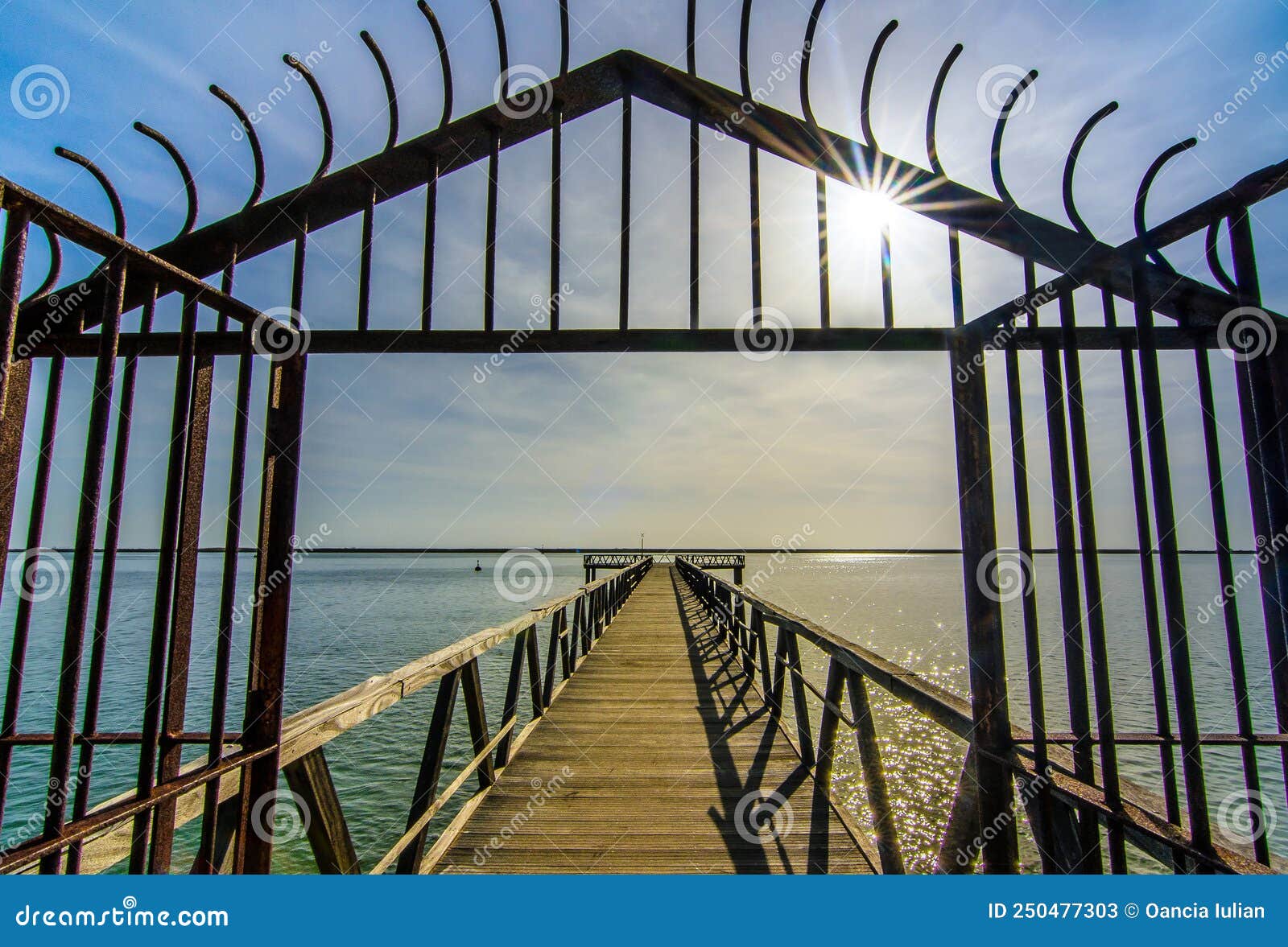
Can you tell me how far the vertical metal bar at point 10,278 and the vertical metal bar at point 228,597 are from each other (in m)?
0.83

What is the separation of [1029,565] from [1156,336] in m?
0.97

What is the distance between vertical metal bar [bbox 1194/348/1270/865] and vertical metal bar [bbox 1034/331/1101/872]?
39cm

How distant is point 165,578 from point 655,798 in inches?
139

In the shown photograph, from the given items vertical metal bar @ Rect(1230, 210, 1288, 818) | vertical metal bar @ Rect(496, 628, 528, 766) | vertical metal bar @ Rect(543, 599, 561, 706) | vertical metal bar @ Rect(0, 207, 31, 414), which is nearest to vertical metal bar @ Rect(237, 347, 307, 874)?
vertical metal bar @ Rect(0, 207, 31, 414)

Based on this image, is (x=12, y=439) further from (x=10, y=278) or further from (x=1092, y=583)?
(x=1092, y=583)

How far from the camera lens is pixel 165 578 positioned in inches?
80.9

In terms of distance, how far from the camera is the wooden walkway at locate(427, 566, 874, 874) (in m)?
3.73

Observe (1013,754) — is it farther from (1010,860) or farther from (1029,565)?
(1029,565)

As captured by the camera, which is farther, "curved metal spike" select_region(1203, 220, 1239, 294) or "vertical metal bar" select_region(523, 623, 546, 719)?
"vertical metal bar" select_region(523, 623, 546, 719)

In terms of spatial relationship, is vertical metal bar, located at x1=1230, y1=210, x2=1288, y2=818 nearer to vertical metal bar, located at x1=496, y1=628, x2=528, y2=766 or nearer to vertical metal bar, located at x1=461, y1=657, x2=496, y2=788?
vertical metal bar, located at x1=461, y1=657, x2=496, y2=788

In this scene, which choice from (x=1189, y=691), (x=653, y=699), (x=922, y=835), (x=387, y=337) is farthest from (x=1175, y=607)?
(x=922, y=835)

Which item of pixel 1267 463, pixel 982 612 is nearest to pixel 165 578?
pixel 982 612

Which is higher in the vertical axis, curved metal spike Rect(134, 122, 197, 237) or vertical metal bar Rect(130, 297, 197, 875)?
curved metal spike Rect(134, 122, 197, 237)

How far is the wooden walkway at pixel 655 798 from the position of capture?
3.73m
